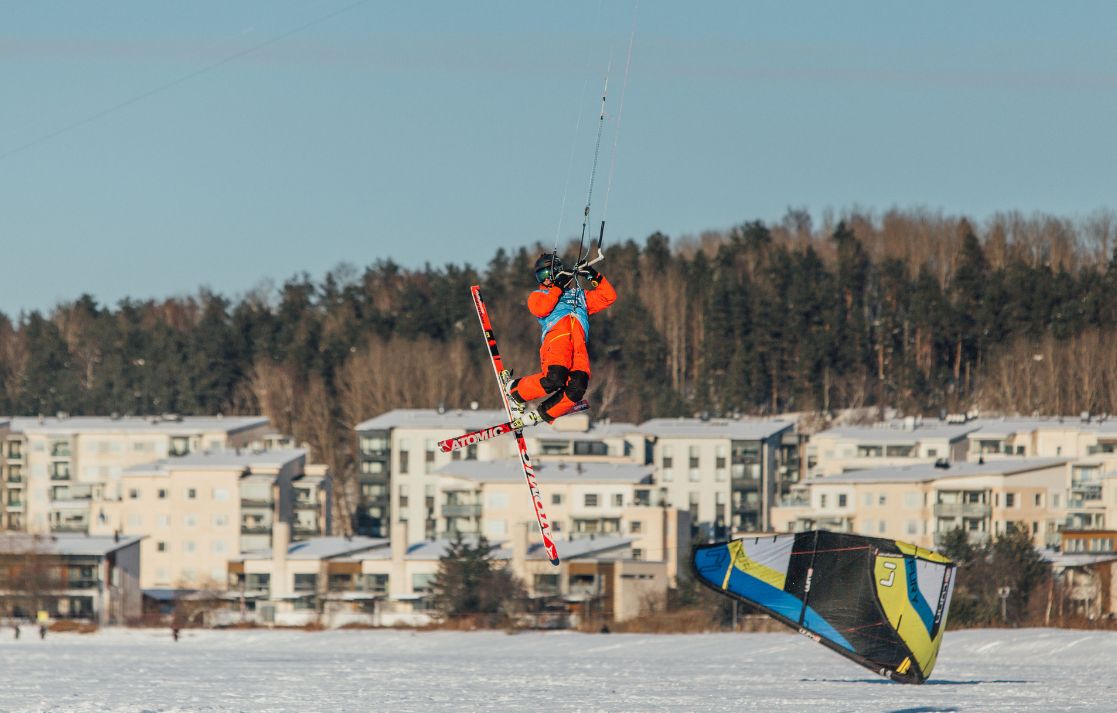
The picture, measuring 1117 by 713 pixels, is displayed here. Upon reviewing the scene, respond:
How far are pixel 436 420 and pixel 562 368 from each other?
64.1 m

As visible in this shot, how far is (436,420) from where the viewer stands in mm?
83188

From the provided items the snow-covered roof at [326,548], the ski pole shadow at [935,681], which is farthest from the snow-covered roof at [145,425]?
the ski pole shadow at [935,681]

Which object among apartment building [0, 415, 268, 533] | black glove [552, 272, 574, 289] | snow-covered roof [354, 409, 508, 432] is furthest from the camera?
apartment building [0, 415, 268, 533]

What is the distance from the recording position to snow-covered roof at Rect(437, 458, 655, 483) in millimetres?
72812

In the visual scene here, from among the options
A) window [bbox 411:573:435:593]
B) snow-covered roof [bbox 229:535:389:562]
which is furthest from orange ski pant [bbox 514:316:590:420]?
snow-covered roof [bbox 229:535:389:562]

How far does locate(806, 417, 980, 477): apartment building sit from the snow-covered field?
29.8 metres

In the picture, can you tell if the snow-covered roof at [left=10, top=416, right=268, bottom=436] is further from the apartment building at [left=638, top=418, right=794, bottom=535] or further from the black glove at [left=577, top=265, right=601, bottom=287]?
the black glove at [left=577, top=265, right=601, bottom=287]

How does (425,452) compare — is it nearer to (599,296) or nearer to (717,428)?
(717,428)

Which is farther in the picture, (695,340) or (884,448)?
(695,340)

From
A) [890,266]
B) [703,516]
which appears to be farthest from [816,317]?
[703,516]

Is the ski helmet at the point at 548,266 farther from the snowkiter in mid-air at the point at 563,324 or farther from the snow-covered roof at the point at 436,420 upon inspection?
the snow-covered roof at the point at 436,420

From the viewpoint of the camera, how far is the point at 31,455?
90.9 meters

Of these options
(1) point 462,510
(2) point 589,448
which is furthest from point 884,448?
(1) point 462,510

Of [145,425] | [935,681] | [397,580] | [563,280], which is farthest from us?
[145,425]
